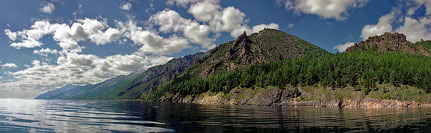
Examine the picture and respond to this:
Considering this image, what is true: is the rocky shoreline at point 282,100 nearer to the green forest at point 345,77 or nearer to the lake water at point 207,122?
the green forest at point 345,77

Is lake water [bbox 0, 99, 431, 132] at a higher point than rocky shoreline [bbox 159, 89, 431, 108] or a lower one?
higher

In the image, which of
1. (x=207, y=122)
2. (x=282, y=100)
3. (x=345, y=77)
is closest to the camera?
(x=207, y=122)

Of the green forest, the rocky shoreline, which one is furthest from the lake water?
the green forest

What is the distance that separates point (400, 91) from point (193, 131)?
137 meters

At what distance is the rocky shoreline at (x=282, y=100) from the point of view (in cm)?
11375

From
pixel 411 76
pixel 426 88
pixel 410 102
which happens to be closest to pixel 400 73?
pixel 411 76

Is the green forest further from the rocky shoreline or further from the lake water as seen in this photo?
the lake water

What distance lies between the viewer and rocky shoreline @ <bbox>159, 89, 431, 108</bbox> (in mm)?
113750

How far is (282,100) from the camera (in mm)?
143125

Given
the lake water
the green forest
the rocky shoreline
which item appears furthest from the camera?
the green forest

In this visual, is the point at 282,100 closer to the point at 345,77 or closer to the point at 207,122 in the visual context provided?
the point at 345,77

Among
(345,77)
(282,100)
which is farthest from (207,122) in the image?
(345,77)

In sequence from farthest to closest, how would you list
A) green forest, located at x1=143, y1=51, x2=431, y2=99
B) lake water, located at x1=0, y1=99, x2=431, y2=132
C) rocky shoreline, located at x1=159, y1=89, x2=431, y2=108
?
1. green forest, located at x1=143, y1=51, x2=431, y2=99
2. rocky shoreline, located at x1=159, y1=89, x2=431, y2=108
3. lake water, located at x1=0, y1=99, x2=431, y2=132

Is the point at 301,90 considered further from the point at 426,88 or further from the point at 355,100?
the point at 426,88
